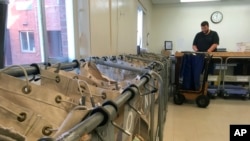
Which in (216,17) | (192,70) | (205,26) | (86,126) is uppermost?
(216,17)

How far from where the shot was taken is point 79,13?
1884 millimetres

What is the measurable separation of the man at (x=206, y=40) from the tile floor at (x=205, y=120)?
1317mm

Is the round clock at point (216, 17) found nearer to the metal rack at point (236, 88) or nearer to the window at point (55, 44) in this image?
the metal rack at point (236, 88)

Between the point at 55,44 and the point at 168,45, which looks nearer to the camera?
the point at 55,44

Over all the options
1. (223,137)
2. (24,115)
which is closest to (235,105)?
(223,137)

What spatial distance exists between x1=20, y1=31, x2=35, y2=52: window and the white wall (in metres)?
5.85

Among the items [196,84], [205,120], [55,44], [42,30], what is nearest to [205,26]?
[196,84]

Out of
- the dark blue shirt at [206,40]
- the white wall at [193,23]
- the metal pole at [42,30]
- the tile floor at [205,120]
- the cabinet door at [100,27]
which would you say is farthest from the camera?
the white wall at [193,23]

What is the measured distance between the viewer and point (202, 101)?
354cm

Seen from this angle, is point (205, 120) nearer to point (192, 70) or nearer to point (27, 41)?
point (192, 70)

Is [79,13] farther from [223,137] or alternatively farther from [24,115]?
[223,137]

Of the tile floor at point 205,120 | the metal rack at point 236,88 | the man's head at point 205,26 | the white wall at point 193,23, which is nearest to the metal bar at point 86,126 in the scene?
the tile floor at point 205,120

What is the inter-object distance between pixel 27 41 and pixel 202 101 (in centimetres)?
294

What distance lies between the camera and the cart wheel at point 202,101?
351 centimetres
